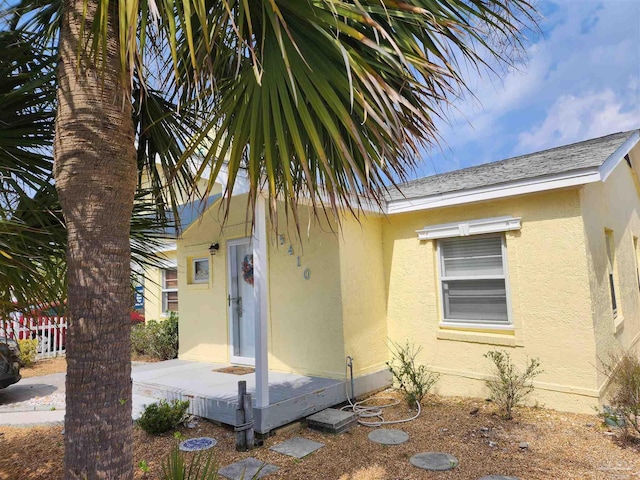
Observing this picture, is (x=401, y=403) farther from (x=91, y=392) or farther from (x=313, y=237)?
(x=91, y=392)

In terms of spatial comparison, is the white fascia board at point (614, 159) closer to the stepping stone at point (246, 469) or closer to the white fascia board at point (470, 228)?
the white fascia board at point (470, 228)

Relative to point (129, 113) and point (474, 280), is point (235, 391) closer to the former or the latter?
point (474, 280)

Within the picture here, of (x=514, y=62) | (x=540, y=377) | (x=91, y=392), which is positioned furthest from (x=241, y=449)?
(x=514, y=62)

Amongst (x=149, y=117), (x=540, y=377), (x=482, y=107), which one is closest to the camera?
(x=482, y=107)

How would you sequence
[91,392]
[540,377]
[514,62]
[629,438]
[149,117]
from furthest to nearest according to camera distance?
[540,377], [629,438], [149,117], [514,62], [91,392]

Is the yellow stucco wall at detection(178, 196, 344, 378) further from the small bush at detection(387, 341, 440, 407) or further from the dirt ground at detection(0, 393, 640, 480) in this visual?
the dirt ground at detection(0, 393, 640, 480)

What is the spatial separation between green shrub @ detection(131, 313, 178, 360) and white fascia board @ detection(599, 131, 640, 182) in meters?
10.6

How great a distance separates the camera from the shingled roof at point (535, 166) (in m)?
6.27

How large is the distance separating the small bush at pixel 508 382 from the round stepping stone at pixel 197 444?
4226 mm

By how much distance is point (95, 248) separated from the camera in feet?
7.66

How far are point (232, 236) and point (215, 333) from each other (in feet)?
7.27

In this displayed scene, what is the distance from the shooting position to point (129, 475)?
2336 millimetres

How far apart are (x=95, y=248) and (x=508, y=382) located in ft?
20.0

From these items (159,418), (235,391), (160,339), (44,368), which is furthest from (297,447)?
(44,368)
